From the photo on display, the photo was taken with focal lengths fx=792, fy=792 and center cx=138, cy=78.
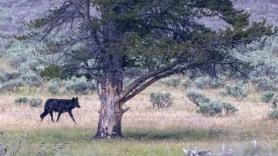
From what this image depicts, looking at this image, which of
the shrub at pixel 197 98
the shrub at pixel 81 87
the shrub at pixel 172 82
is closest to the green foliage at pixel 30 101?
the shrub at pixel 81 87

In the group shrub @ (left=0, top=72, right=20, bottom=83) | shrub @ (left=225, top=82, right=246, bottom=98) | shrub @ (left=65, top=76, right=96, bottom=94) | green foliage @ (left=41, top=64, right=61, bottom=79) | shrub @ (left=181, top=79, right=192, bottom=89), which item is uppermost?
shrub @ (left=0, top=72, right=20, bottom=83)

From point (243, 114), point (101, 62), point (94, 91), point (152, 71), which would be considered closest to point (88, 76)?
point (101, 62)

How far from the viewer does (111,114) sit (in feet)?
63.5

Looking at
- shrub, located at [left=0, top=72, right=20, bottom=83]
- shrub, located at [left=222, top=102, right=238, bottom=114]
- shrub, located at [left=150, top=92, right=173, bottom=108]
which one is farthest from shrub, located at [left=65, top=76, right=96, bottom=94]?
shrub, located at [left=222, top=102, right=238, bottom=114]

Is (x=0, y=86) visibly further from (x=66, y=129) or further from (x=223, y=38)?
(x=223, y=38)

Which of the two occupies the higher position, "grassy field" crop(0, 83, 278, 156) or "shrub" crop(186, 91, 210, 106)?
"shrub" crop(186, 91, 210, 106)

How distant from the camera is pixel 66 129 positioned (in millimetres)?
21172

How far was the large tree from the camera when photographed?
58.6 ft

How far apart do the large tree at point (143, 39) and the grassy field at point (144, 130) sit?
1.44 metres

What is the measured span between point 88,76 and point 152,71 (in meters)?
1.92

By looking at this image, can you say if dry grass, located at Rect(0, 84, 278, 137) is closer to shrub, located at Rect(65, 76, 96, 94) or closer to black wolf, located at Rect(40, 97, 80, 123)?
black wolf, located at Rect(40, 97, 80, 123)

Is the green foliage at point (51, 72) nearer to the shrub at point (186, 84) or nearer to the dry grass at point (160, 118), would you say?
the dry grass at point (160, 118)

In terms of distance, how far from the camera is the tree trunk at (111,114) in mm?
19328

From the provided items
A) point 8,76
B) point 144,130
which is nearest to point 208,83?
point 8,76
